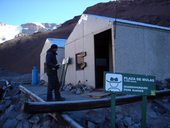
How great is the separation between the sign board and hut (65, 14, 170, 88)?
4024 mm

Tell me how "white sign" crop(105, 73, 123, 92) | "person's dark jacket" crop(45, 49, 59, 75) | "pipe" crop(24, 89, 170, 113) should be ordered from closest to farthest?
1. "white sign" crop(105, 73, 123, 92)
2. "pipe" crop(24, 89, 170, 113)
3. "person's dark jacket" crop(45, 49, 59, 75)

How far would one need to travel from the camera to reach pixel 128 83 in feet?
17.3

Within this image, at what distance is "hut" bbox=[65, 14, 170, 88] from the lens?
9.81 m

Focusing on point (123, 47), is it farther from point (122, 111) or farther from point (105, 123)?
point (105, 123)

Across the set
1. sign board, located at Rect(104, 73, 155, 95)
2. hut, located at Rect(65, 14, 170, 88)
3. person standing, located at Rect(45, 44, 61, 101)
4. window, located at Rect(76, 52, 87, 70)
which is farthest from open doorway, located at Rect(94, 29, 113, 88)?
sign board, located at Rect(104, 73, 155, 95)

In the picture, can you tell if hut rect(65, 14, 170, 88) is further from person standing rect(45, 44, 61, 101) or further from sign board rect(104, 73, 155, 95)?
sign board rect(104, 73, 155, 95)

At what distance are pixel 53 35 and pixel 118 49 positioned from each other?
175 ft

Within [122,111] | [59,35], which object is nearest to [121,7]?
[59,35]

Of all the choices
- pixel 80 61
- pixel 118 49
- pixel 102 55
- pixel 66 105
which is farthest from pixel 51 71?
pixel 102 55

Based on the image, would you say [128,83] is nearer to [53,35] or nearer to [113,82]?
[113,82]

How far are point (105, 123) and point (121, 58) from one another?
3.69m

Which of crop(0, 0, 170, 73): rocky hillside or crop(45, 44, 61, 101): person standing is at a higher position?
crop(0, 0, 170, 73): rocky hillside

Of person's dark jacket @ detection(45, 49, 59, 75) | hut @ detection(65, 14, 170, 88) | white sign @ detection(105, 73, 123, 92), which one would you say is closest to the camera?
white sign @ detection(105, 73, 123, 92)

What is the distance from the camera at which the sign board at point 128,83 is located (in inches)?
199
